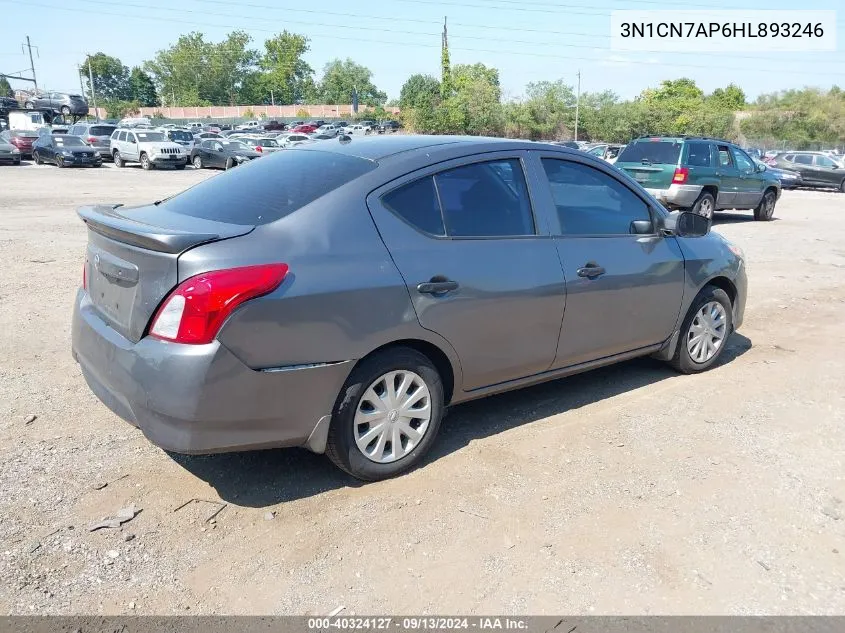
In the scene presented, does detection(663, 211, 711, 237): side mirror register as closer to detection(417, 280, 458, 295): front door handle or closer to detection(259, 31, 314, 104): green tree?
detection(417, 280, 458, 295): front door handle

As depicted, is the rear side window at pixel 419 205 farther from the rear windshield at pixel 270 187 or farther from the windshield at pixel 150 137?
the windshield at pixel 150 137

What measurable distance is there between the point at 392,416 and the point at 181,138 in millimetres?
31404

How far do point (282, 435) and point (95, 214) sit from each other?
5.40ft

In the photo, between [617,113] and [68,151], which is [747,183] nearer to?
[68,151]

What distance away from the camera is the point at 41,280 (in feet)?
25.6

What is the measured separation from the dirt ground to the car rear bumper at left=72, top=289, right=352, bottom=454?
453 millimetres

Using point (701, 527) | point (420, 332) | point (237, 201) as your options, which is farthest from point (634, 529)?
point (237, 201)

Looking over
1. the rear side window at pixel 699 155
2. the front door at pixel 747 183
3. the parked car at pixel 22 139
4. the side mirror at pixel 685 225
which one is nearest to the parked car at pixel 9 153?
the parked car at pixel 22 139

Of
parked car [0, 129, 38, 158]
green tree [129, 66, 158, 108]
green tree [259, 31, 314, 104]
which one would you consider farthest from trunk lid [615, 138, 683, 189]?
green tree [129, 66, 158, 108]

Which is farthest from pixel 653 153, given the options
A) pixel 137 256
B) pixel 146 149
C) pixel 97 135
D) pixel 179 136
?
pixel 97 135

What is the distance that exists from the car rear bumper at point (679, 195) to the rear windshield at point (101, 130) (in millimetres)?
28964

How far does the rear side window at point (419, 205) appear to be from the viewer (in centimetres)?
353

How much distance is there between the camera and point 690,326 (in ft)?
16.8

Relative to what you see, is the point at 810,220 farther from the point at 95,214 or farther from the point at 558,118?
the point at 558,118
